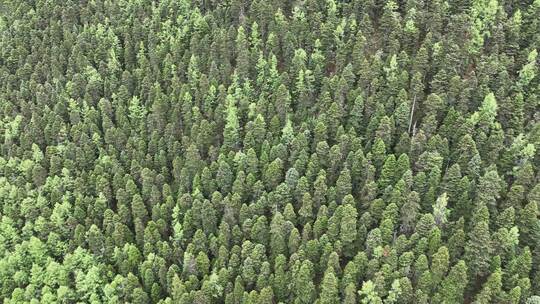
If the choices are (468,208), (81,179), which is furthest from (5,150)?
(468,208)

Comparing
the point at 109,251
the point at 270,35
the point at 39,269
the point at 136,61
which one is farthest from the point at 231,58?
the point at 39,269

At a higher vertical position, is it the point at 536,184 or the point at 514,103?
the point at 514,103

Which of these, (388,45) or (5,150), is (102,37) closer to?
(5,150)

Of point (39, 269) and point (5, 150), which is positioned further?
point (5, 150)

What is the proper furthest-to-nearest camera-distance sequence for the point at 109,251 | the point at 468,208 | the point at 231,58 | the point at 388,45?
the point at 231,58 → the point at 388,45 → the point at 109,251 → the point at 468,208

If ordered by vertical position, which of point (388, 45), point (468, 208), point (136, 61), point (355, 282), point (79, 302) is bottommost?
point (79, 302)

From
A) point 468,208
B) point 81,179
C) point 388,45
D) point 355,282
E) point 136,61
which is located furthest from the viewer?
point 136,61

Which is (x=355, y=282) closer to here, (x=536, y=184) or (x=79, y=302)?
(x=536, y=184)
